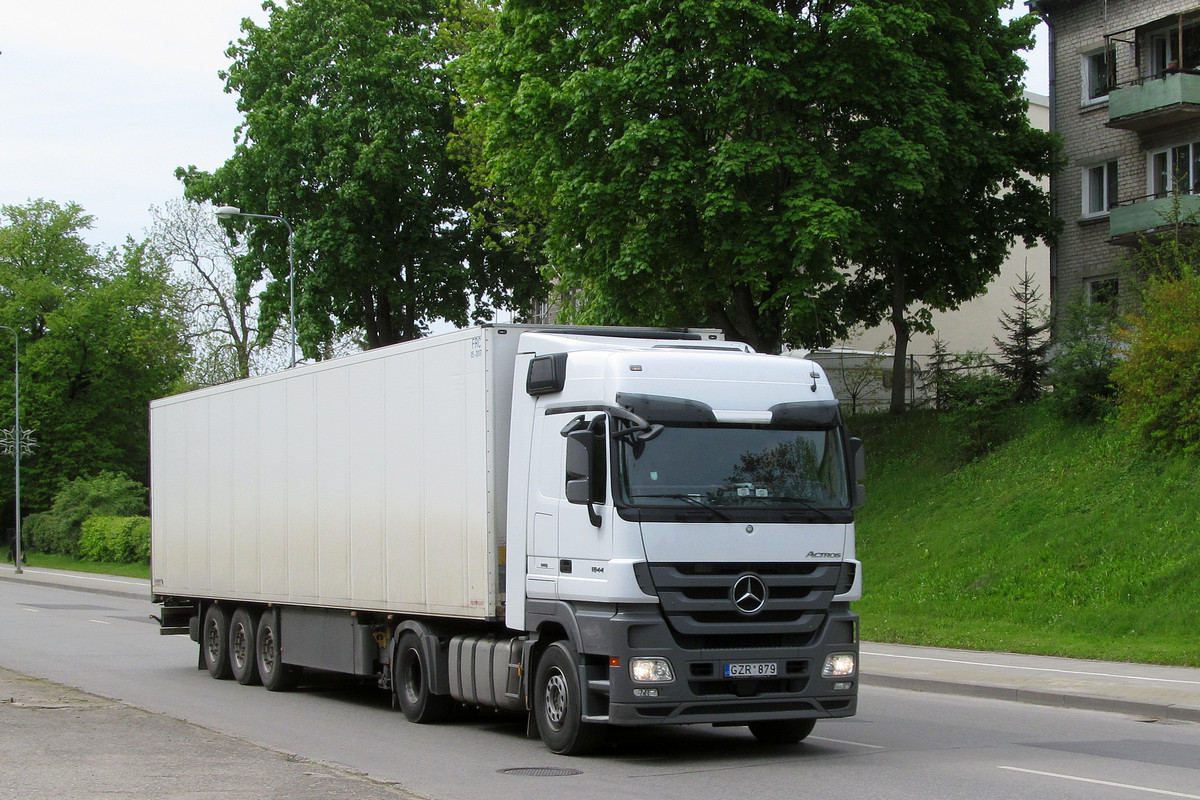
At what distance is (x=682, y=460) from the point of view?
34.1ft

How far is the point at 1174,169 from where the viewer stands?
3180cm

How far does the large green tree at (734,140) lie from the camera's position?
26391 millimetres

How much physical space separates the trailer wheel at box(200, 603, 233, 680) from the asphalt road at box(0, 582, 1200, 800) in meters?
1.69

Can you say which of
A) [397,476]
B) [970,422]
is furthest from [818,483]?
[970,422]

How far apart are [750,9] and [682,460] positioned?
56.7 feet

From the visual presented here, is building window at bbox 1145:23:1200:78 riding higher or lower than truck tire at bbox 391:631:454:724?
higher

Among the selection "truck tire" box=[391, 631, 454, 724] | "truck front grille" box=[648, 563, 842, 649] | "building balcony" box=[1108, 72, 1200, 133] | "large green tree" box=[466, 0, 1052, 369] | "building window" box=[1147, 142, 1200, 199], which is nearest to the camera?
"truck front grille" box=[648, 563, 842, 649]

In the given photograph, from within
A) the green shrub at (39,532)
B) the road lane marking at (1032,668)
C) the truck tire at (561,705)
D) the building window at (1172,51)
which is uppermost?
the building window at (1172,51)

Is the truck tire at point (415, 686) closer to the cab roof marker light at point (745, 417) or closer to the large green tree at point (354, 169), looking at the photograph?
the cab roof marker light at point (745, 417)

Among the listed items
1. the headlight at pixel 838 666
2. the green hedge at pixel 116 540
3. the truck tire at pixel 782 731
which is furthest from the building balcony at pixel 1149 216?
the green hedge at pixel 116 540

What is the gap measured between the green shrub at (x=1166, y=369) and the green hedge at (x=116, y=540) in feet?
126

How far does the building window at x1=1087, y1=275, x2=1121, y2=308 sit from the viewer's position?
2797cm

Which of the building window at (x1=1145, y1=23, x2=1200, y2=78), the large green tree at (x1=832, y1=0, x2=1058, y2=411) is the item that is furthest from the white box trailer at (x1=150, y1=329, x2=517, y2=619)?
the building window at (x1=1145, y1=23, x2=1200, y2=78)

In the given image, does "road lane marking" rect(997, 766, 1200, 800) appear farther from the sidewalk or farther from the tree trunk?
the tree trunk
